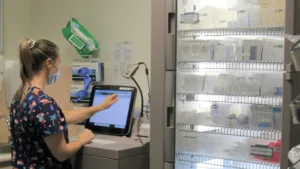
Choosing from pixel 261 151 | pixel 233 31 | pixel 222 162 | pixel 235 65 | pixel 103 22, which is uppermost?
pixel 103 22

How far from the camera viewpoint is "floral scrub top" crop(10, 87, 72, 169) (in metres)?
2.09

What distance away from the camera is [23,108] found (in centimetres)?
213

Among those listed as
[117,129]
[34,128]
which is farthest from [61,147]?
[117,129]

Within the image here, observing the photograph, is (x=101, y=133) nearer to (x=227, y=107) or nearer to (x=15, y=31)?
(x=227, y=107)

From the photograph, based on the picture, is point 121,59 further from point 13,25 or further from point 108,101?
point 13,25

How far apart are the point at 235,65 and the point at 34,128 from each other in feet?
3.63

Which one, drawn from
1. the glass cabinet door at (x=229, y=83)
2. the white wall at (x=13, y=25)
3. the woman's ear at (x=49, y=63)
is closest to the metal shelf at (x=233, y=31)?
the glass cabinet door at (x=229, y=83)

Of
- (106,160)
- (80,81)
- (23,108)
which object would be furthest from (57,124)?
(80,81)

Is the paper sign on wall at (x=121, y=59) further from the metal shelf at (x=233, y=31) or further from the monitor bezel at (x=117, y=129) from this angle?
the metal shelf at (x=233, y=31)

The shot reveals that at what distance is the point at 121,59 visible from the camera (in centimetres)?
311

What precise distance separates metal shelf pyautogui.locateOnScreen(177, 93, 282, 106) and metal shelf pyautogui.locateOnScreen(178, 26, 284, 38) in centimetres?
33

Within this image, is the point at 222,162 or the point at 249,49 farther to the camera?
the point at 222,162

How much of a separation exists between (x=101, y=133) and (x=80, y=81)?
69 centimetres

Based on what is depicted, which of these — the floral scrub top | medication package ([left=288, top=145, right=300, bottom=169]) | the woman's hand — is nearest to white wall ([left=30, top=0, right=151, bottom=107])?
the woman's hand
